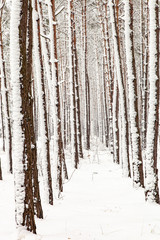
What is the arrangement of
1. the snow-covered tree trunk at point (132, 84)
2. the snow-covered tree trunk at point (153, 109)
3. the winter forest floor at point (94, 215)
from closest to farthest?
the winter forest floor at point (94, 215) < the snow-covered tree trunk at point (153, 109) < the snow-covered tree trunk at point (132, 84)

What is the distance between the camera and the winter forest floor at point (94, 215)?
3.49m

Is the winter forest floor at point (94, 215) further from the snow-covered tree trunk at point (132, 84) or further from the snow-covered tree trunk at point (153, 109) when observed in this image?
the snow-covered tree trunk at point (132, 84)

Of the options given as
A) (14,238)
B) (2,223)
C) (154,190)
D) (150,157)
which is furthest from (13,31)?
(154,190)

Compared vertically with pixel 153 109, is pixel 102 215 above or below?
below

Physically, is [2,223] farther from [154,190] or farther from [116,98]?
[116,98]

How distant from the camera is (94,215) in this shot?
15.3 ft

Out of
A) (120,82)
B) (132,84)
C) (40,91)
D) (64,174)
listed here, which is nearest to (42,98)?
(40,91)

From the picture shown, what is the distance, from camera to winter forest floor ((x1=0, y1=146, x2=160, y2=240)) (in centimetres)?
349

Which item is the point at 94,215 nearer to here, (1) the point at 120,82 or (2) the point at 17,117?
(2) the point at 17,117

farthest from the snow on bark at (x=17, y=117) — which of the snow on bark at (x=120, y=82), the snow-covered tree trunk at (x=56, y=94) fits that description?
the snow on bark at (x=120, y=82)

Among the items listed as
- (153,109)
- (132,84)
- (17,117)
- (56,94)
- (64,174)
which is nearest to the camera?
(17,117)

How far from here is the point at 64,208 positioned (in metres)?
5.30

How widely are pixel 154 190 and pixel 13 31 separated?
4.08 m

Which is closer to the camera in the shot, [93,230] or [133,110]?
[93,230]
